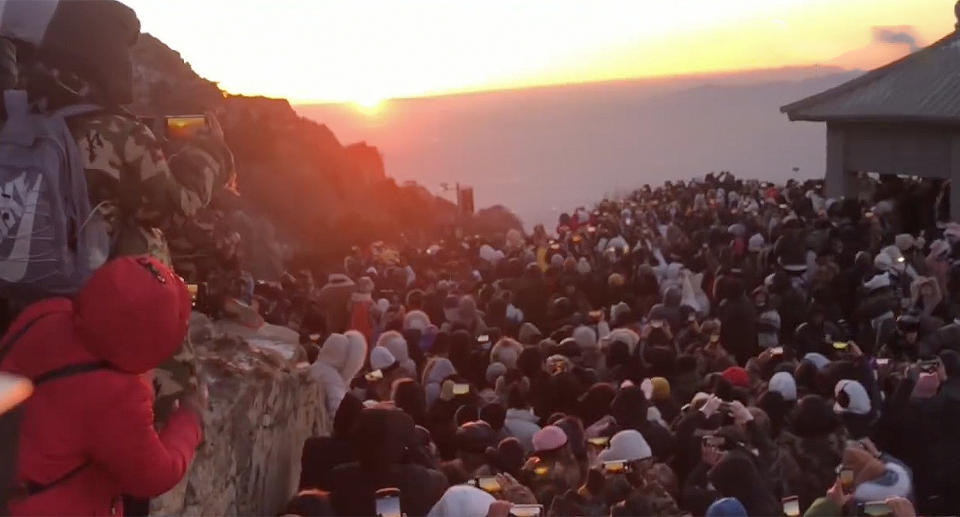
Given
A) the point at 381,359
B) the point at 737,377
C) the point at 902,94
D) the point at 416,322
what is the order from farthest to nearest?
the point at 902,94 → the point at 416,322 → the point at 381,359 → the point at 737,377

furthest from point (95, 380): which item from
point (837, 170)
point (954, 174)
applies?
point (837, 170)

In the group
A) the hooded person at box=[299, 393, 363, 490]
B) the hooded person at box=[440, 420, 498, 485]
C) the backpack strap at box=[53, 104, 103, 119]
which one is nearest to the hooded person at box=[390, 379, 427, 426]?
the hooded person at box=[440, 420, 498, 485]

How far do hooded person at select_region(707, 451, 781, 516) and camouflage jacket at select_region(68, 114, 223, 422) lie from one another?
2.67 meters

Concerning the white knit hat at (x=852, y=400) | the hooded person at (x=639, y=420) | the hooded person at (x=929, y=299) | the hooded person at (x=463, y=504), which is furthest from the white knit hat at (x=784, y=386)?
the hooded person at (x=929, y=299)

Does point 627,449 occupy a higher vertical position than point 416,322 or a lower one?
higher

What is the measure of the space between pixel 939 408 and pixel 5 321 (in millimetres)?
4862

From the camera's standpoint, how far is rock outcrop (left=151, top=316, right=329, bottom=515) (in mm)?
4152

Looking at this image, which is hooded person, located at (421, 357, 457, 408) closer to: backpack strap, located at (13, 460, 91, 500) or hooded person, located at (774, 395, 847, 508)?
hooded person, located at (774, 395, 847, 508)

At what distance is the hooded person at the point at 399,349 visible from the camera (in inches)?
298

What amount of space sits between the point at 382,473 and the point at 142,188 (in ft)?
7.42

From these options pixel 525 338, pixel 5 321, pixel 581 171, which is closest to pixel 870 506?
pixel 5 321

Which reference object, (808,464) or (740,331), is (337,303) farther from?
(808,464)

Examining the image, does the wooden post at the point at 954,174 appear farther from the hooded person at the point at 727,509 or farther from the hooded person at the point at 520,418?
the hooded person at the point at 727,509

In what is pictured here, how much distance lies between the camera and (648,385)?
646 centimetres
